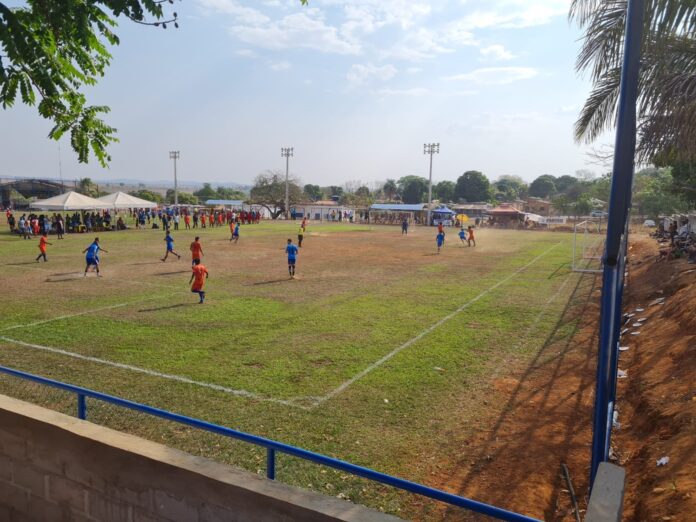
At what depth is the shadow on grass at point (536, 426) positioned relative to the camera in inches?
240

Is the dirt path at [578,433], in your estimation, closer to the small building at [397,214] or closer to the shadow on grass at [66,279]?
the shadow on grass at [66,279]

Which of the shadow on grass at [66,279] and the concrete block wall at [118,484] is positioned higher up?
the concrete block wall at [118,484]

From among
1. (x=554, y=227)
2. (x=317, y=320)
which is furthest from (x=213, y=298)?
(x=554, y=227)

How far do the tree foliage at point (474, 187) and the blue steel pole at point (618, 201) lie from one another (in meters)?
117

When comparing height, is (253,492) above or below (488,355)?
above

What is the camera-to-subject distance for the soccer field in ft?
23.5

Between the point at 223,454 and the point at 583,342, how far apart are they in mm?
9128

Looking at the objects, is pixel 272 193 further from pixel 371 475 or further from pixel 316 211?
pixel 371 475

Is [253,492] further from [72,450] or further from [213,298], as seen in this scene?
[213,298]

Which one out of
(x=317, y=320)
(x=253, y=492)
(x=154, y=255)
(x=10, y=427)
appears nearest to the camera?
(x=253, y=492)

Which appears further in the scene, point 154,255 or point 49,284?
point 154,255

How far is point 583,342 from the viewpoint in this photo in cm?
1220

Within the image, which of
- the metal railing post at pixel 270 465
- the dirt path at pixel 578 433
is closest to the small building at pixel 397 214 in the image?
the dirt path at pixel 578 433

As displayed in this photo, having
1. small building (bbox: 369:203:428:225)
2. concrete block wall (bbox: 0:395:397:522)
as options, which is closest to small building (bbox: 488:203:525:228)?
small building (bbox: 369:203:428:225)
